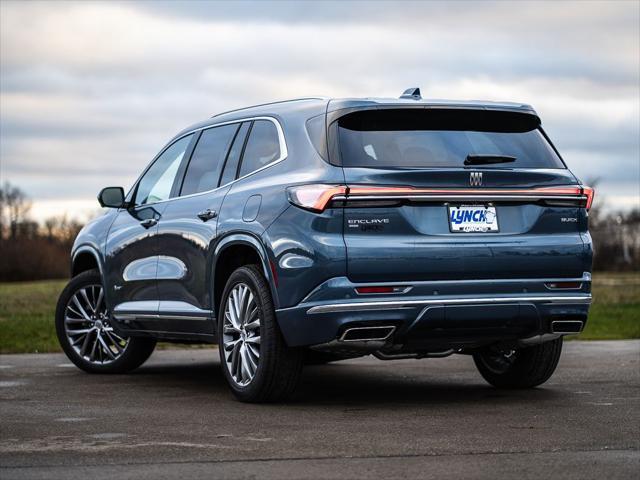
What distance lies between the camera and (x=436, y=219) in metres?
7.75

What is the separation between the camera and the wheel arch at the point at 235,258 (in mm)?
7949

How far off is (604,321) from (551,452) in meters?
12.1

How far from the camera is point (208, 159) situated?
30.5 feet

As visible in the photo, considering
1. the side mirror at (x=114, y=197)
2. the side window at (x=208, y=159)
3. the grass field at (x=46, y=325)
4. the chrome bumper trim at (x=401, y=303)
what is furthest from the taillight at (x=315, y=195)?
the grass field at (x=46, y=325)

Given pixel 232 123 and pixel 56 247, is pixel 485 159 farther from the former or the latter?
pixel 56 247

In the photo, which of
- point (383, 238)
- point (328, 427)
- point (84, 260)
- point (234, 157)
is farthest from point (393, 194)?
point (84, 260)

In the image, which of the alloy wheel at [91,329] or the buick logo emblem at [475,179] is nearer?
the buick logo emblem at [475,179]

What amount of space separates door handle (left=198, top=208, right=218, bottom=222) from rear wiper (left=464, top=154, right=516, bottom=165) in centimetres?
178

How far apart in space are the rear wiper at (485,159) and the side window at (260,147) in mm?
1226

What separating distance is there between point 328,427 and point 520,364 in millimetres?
2543

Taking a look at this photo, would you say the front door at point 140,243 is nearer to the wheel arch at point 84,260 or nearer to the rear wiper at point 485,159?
the wheel arch at point 84,260

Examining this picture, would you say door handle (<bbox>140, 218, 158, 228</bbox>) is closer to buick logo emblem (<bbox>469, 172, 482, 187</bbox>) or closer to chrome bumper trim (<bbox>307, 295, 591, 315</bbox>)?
chrome bumper trim (<bbox>307, 295, 591, 315</bbox>)

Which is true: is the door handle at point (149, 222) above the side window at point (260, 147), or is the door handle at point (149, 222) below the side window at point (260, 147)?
below

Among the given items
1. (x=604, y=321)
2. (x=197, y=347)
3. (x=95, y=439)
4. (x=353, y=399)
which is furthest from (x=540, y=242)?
(x=604, y=321)
